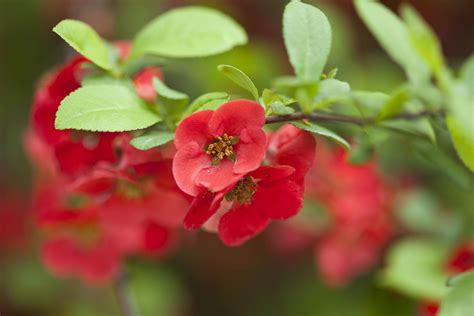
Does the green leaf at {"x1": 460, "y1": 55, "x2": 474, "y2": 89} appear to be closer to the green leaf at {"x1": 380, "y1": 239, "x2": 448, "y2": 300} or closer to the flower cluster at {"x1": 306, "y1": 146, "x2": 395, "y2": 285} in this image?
the green leaf at {"x1": 380, "y1": 239, "x2": 448, "y2": 300}

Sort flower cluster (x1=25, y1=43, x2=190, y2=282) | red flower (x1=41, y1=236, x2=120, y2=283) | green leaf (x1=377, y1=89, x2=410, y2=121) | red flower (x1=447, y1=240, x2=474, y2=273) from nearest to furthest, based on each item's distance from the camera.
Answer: green leaf (x1=377, y1=89, x2=410, y2=121) → flower cluster (x1=25, y1=43, x2=190, y2=282) → red flower (x1=447, y1=240, x2=474, y2=273) → red flower (x1=41, y1=236, x2=120, y2=283)

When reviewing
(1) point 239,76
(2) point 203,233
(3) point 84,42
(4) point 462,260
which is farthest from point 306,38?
(2) point 203,233

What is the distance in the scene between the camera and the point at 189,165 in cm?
82

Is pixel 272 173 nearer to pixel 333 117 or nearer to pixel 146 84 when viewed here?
pixel 333 117

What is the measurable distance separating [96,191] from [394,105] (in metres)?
0.50

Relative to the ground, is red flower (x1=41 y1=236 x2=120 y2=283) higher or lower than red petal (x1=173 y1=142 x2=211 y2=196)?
lower

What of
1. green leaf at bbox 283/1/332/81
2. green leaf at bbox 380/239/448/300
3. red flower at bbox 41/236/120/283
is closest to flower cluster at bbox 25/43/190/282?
red flower at bbox 41/236/120/283

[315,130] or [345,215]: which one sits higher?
[315,130]

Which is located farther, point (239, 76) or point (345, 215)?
point (345, 215)

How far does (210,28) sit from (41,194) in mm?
637

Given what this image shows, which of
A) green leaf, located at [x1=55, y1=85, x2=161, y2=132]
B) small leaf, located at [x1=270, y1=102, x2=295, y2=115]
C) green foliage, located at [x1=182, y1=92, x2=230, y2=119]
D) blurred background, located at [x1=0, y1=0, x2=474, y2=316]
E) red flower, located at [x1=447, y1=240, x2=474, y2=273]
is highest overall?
small leaf, located at [x1=270, y1=102, x2=295, y2=115]

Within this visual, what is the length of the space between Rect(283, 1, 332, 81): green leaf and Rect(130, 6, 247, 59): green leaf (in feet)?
0.66

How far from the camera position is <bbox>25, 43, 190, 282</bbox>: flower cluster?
3.22 ft

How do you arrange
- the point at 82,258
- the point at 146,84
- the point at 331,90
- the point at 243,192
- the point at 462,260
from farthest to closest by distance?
the point at 82,258, the point at 462,260, the point at 146,84, the point at 243,192, the point at 331,90
